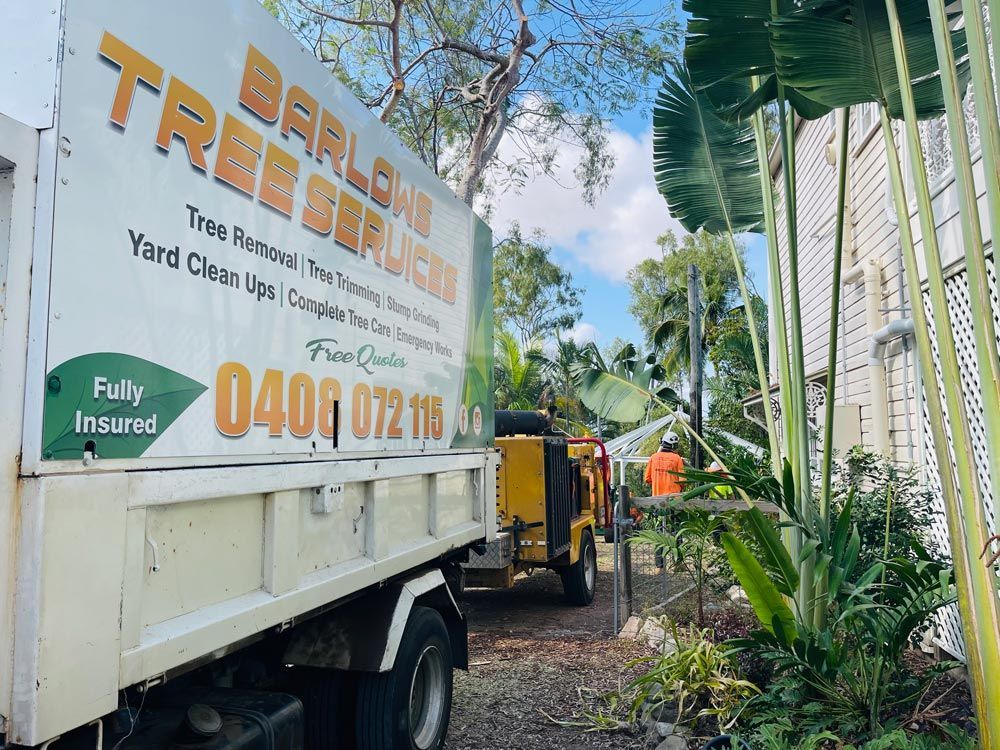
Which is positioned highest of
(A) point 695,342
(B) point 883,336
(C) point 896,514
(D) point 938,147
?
(D) point 938,147

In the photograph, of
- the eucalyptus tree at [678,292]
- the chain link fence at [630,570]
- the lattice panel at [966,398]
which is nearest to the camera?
the lattice panel at [966,398]

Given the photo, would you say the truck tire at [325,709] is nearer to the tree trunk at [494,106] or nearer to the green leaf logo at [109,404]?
the green leaf logo at [109,404]

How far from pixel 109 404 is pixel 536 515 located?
6.44 m

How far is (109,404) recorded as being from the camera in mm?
2125

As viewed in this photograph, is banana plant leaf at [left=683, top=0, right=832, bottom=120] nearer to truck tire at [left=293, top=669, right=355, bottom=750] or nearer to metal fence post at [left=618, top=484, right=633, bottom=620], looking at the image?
truck tire at [left=293, top=669, right=355, bottom=750]

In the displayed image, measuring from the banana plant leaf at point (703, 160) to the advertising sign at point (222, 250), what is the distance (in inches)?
105

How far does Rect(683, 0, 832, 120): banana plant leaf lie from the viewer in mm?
4180

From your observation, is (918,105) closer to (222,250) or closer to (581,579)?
(222,250)

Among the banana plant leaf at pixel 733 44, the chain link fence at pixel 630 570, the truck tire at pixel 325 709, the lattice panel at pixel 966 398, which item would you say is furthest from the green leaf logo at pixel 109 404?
the chain link fence at pixel 630 570

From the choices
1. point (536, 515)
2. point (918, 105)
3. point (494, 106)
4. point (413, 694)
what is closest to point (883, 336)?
point (918, 105)

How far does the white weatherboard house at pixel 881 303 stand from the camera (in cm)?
570

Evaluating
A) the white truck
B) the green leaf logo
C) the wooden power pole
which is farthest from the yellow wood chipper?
the green leaf logo

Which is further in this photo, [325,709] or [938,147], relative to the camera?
[938,147]

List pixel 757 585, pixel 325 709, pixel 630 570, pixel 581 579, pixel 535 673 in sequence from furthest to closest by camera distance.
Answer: pixel 581 579, pixel 630 570, pixel 535 673, pixel 757 585, pixel 325 709
